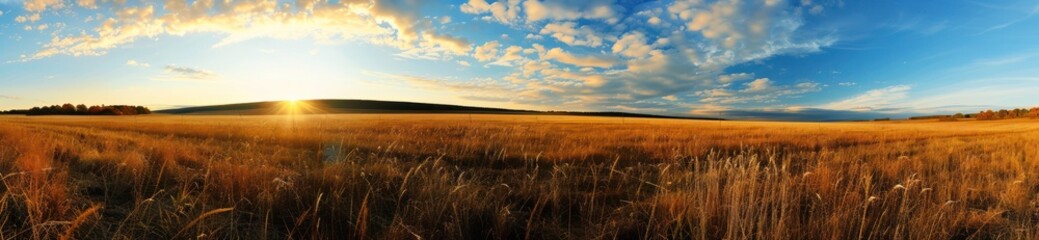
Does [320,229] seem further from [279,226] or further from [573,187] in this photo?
[573,187]

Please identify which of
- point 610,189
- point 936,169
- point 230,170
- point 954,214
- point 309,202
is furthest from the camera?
point 936,169

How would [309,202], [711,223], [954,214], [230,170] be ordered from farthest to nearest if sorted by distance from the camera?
[230,170], [954,214], [309,202], [711,223]

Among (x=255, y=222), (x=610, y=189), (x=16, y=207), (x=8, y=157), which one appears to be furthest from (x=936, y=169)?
(x=8, y=157)

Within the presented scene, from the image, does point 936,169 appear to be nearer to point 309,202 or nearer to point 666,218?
point 666,218

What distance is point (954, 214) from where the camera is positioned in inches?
180

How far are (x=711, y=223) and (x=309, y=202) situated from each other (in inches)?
134

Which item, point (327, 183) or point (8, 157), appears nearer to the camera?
point (327, 183)

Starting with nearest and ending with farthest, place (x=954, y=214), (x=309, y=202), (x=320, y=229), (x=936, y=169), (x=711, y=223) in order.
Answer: (x=320, y=229)
(x=711, y=223)
(x=309, y=202)
(x=954, y=214)
(x=936, y=169)

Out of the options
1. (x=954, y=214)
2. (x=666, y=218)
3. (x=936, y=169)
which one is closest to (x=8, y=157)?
(x=666, y=218)

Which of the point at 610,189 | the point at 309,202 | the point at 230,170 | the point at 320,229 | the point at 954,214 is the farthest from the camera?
the point at 610,189

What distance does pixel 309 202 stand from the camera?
4297 millimetres

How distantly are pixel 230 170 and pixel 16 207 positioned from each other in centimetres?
159

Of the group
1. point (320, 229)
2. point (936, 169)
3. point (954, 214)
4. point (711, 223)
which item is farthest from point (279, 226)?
point (936, 169)

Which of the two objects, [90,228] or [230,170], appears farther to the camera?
[230,170]
